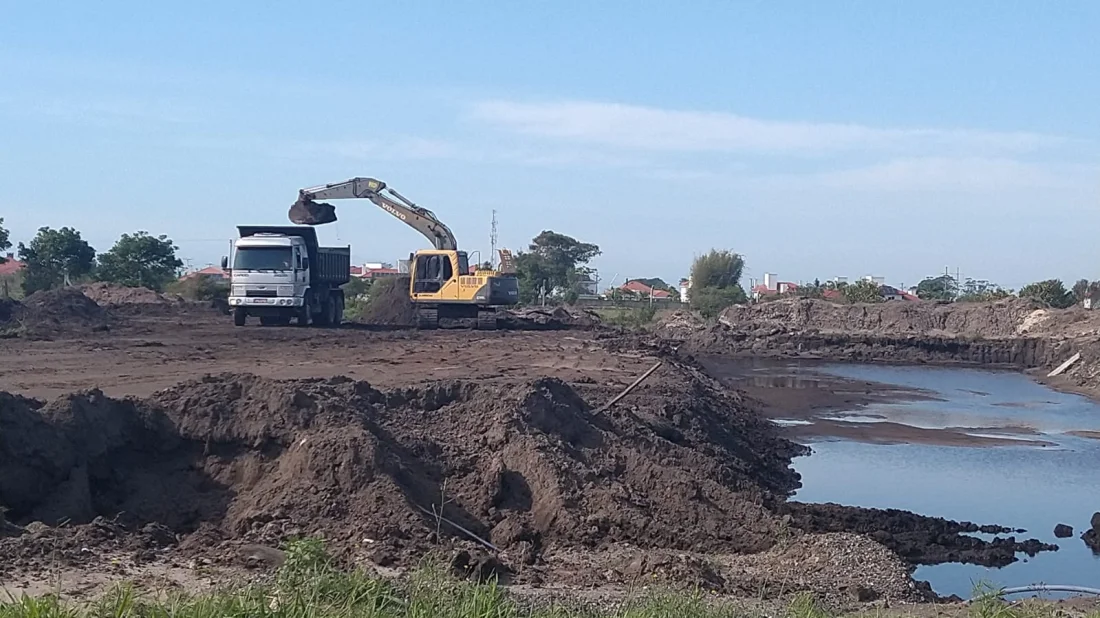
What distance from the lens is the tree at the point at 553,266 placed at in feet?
251

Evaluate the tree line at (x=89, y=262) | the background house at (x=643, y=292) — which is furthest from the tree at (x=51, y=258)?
the background house at (x=643, y=292)

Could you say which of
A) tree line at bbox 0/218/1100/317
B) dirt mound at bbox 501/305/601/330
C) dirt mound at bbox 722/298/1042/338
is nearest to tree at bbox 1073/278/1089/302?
tree line at bbox 0/218/1100/317

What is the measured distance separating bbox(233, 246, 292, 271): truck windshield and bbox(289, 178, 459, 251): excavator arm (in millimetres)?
2878

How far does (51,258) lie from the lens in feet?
184

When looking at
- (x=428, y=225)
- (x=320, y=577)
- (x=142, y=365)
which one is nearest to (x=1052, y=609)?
(x=320, y=577)

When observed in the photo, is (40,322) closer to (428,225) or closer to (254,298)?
(254,298)

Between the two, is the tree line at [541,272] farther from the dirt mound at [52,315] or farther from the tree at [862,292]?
the dirt mound at [52,315]

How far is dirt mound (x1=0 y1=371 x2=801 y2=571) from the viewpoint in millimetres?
11461

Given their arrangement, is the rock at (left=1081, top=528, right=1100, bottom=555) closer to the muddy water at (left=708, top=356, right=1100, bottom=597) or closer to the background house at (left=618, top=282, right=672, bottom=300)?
the muddy water at (left=708, top=356, right=1100, bottom=597)

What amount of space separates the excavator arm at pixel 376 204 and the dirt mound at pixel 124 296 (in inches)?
472

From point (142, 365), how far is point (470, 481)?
11929 mm

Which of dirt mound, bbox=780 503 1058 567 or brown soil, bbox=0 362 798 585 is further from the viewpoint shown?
dirt mound, bbox=780 503 1058 567

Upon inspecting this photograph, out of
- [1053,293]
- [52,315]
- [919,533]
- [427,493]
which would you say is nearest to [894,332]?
[1053,293]

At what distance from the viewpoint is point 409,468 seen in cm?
1321
